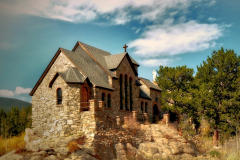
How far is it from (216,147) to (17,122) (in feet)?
108

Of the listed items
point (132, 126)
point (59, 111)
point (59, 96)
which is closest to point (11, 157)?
point (59, 111)

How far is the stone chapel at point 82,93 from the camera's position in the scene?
27.6 m

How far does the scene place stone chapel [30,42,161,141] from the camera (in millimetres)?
27594

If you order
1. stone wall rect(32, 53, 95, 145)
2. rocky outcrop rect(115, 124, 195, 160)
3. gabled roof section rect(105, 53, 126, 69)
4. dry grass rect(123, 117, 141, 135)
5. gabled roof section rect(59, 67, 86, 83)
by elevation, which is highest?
gabled roof section rect(105, 53, 126, 69)

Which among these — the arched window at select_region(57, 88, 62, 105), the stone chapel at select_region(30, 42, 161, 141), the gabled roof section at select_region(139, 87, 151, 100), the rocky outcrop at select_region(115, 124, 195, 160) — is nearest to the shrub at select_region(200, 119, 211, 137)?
the rocky outcrop at select_region(115, 124, 195, 160)

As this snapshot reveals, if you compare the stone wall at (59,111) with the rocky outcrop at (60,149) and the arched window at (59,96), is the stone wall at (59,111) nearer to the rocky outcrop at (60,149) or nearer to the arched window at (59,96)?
the arched window at (59,96)

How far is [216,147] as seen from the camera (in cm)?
3612

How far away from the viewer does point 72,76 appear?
29000 mm

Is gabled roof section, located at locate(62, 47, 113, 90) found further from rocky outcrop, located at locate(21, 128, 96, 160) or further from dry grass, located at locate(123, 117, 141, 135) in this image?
rocky outcrop, located at locate(21, 128, 96, 160)

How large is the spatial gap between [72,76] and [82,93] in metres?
2.03

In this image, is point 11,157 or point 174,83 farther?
point 174,83

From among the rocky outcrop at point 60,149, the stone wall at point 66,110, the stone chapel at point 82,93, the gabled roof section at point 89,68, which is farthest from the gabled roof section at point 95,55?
the rocky outcrop at point 60,149

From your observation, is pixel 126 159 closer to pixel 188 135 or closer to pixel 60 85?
pixel 60 85

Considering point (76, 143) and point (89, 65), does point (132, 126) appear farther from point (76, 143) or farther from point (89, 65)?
point (89, 65)
